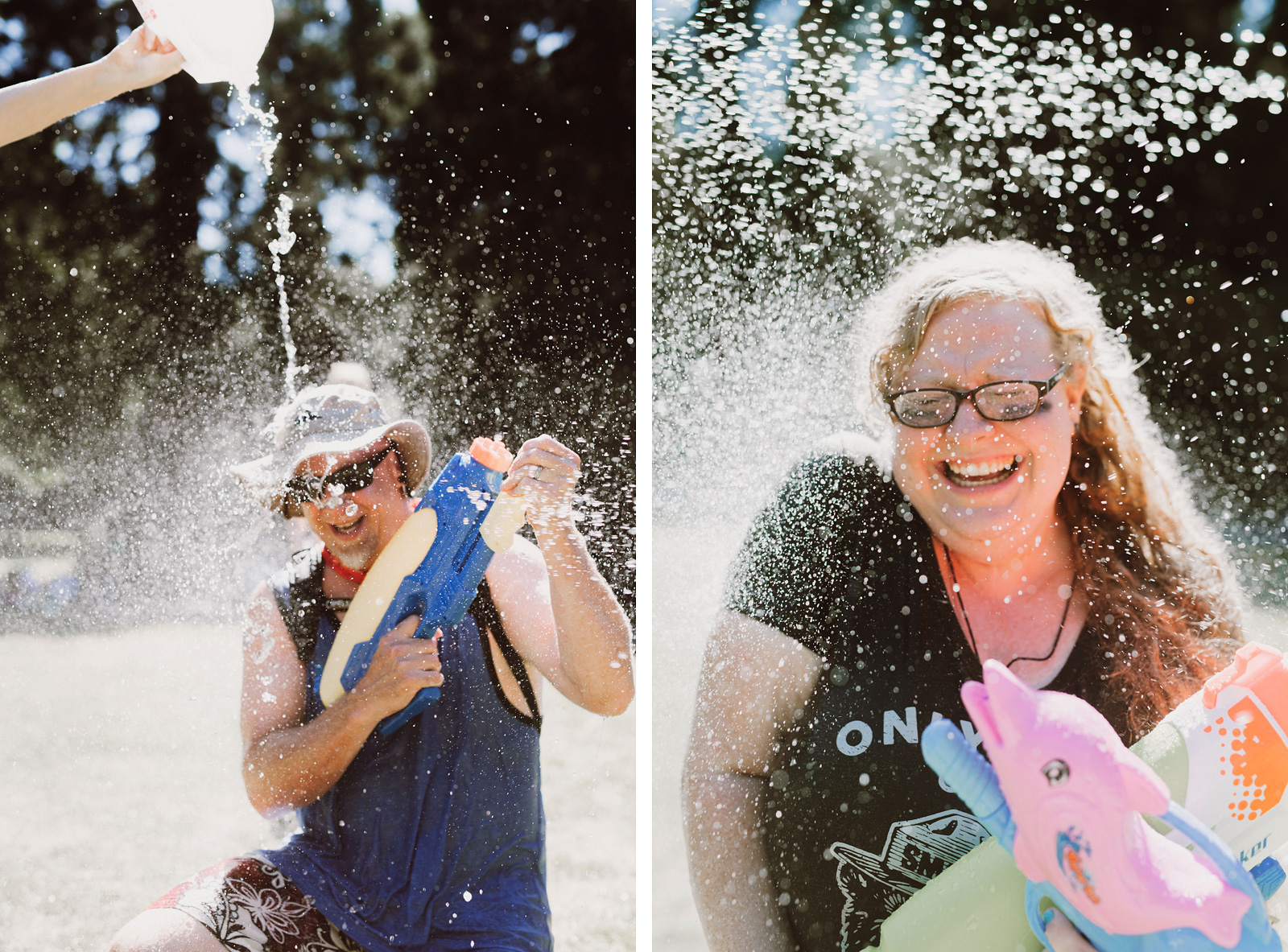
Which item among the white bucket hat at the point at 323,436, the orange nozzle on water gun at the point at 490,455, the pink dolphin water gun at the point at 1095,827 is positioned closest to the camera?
the pink dolphin water gun at the point at 1095,827

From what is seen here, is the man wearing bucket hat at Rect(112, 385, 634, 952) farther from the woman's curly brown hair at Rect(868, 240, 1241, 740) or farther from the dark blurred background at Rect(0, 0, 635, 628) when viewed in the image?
the woman's curly brown hair at Rect(868, 240, 1241, 740)

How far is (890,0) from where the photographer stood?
170 centimetres

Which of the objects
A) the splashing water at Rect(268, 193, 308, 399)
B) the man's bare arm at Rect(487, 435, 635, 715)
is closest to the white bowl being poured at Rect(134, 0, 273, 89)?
the splashing water at Rect(268, 193, 308, 399)

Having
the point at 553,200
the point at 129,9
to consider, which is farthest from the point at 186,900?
the point at 129,9

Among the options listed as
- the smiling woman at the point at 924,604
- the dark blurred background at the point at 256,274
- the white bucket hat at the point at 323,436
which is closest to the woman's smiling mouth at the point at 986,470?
the smiling woman at the point at 924,604

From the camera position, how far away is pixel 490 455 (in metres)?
1.30

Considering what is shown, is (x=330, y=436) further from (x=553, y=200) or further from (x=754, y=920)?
(x=754, y=920)

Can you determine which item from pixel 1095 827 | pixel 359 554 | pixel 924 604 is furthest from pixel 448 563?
pixel 1095 827

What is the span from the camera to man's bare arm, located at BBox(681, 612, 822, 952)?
1.46 metres

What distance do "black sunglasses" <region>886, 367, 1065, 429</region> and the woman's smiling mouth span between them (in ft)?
0.20

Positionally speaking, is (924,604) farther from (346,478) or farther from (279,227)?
(279,227)

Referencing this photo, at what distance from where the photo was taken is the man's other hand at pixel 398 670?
4.36 feet

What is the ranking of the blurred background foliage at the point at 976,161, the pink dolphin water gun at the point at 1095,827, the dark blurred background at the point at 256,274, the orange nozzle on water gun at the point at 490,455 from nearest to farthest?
the pink dolphin water gun at the point at 1095,827
the orange nozzle on water gun at the point at 490,455
the dark blurred background at the point at 256,274
the blurred background foliage at the point at 976,161

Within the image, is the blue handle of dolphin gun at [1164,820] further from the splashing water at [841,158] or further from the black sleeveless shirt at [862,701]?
the splashing water at [841,158]
